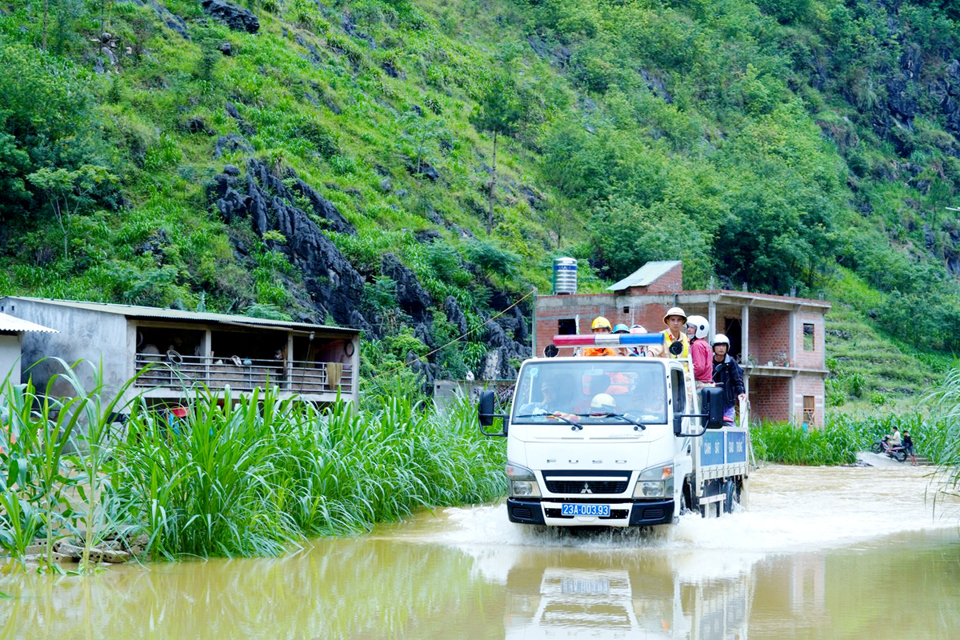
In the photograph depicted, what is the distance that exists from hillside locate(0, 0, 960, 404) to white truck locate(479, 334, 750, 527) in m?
27.6

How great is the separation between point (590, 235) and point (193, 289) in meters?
26.8

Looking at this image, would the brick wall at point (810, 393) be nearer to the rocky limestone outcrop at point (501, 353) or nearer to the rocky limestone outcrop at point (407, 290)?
the rocky limestone outcrop at point (501, 353)

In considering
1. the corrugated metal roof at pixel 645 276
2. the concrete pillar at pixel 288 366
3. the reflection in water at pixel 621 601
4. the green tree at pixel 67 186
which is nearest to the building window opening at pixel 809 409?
the corrugated metal roof at pixel 645 276

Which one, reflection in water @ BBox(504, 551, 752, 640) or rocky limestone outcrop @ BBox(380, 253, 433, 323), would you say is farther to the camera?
rocky limestone outcrop @ BBox(380, 253, 433, 323)

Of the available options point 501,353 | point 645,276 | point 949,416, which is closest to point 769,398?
point 645,276

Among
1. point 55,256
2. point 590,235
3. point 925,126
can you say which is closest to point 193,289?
point 55,256

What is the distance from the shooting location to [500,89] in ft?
206

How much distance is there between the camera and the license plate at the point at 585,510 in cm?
1163

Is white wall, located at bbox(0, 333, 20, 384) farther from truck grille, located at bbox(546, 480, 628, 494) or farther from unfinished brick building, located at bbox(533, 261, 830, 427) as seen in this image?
unfinished brick building, located at bbox(533, 261, 830, 427)

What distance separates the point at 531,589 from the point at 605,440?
254 centimetres

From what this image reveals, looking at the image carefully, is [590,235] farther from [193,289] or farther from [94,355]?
[94,355]

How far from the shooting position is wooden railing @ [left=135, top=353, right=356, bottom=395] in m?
29.2

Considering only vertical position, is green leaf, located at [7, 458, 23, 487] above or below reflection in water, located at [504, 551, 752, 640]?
above

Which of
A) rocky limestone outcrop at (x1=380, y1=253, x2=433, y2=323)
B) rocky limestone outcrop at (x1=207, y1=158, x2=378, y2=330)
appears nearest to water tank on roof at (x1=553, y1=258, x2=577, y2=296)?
rocky limestone outcrop at (x1=380, y1=253, x2=433, y2=323)
